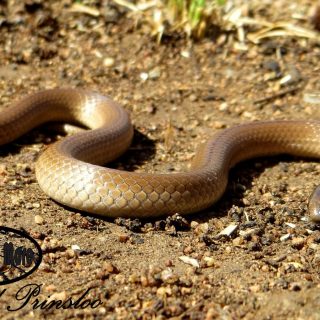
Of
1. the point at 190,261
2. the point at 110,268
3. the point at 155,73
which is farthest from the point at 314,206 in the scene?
the point at 155,73

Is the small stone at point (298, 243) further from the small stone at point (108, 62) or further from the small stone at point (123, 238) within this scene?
the small stone at point (108, 62)

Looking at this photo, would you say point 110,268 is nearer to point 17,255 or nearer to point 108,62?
point 17,255

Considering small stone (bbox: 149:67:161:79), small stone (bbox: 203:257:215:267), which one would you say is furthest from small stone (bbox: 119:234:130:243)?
small stone (bbox: 149:67:161:79)

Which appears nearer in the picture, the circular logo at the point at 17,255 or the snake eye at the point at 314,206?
the circular logo at the point at 17,255

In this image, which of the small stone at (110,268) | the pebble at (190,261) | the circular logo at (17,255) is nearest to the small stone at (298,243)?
the pebble at (190,261)

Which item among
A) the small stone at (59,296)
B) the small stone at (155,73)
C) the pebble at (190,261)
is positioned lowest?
the small stone at (155,73)

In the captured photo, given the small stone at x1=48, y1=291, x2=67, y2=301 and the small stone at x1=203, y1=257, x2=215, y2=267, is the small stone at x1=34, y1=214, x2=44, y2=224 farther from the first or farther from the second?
the small stone at x1=203, y1=257, x2=215, y2=267
